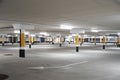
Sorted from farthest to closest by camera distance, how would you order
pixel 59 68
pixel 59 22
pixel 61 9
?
pixel 59 22 < pixel 59 68 < pixel 61 9

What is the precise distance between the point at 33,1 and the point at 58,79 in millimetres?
4254

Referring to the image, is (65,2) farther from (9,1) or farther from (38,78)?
(38,78)

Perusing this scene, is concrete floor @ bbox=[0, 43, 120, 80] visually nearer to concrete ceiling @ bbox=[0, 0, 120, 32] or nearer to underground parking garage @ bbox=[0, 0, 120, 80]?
underground parking garage @ bbox=[0, 0, 120, 80]

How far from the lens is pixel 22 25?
20.2 metres

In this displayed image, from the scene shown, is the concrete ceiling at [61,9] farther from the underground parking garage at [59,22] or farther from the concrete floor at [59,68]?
the concrete floor at [59,68]

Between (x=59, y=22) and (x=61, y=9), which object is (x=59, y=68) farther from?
(x=59, y=22)

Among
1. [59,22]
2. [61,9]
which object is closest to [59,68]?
[61,9]

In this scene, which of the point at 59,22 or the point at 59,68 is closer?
the point at 59,68

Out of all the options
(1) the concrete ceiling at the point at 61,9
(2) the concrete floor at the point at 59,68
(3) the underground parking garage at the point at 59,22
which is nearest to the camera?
(1) the concrete ceiling at the point at 61,9

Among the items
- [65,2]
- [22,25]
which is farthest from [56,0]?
[22,25]

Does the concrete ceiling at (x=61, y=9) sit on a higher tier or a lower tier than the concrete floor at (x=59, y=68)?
higher

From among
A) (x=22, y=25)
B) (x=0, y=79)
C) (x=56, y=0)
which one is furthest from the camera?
(x=22, y=25)

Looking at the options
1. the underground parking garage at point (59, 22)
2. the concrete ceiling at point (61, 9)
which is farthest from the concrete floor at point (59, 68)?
the concrete ceiling at point (61, 9)

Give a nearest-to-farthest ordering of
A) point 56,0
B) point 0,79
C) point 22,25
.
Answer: point 56,0
point 0,79
point 22,25
